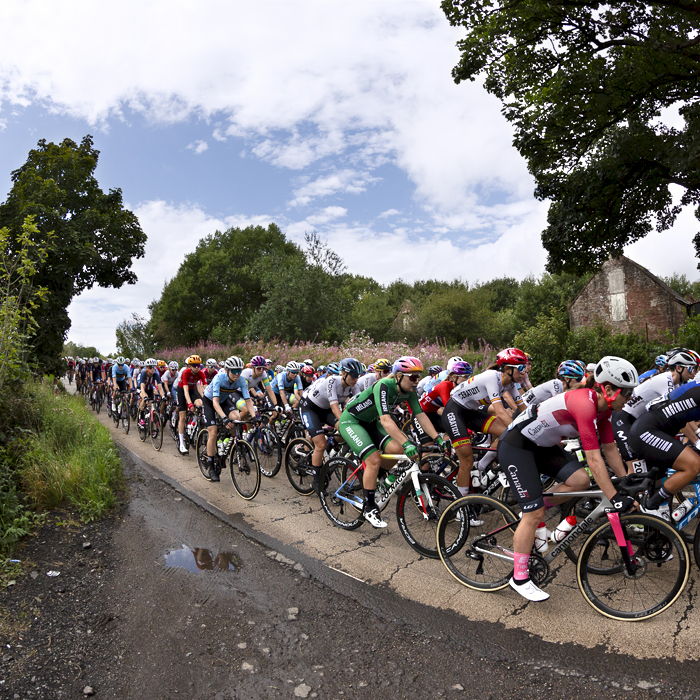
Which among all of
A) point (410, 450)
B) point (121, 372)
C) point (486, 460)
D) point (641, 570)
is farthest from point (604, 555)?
point (121, 372)

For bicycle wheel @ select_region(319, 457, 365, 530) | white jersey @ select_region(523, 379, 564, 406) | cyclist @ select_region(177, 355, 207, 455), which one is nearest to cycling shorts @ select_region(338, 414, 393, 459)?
bicycle wheel @ select_region(319, 457, 365, 530)

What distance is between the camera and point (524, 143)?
16141mm

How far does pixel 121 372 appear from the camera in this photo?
16078 millimetres

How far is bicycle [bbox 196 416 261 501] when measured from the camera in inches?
291

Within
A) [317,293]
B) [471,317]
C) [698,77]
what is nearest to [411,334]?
[471,317]

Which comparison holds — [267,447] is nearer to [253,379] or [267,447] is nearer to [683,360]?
[253,379]

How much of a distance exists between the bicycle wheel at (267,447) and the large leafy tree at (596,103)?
11.6 m

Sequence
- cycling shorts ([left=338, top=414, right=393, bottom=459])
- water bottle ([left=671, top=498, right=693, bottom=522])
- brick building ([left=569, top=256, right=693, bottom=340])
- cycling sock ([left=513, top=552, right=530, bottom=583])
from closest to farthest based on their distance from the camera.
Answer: cycling sock ([left=513, top=552, right=530, bottom=583]) < water bottle ([left=671, top=498, right=693, bottom=522]) < cycling shorts ([left=338, top=414, right=393, bottom=459]) < brick building ([left=569, top=256, right=693, bottom=340])

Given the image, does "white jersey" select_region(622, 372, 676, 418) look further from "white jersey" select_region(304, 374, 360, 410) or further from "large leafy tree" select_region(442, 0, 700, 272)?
"large leafy tree" select_region(442, 0, 700, 272)

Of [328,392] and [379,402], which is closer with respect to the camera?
[379,402]

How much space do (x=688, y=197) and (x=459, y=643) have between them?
57.8 feet

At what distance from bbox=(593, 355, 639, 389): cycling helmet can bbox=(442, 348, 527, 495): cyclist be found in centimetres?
183

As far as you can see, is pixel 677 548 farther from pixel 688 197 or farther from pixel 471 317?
pixel 471 317

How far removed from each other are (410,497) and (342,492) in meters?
1.08
